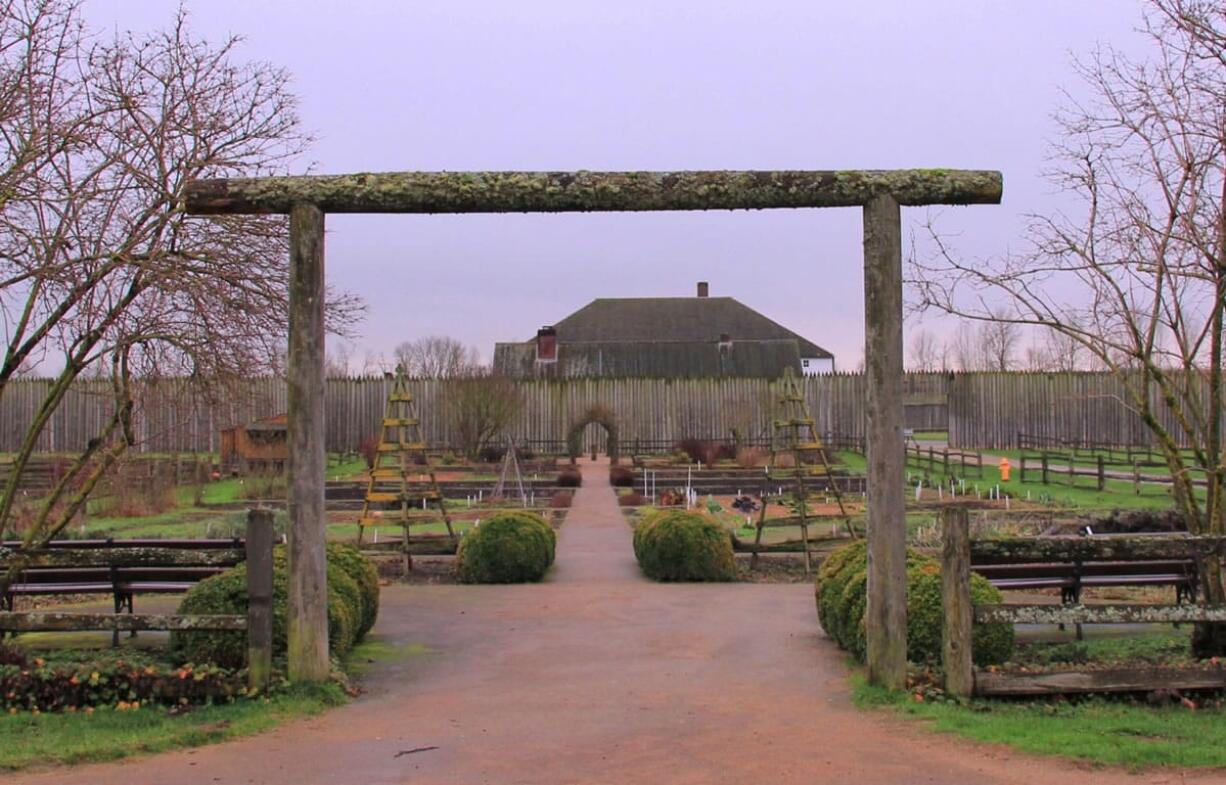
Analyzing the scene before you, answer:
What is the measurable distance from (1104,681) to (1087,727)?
0.65m

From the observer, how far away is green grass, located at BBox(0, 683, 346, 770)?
5793 millimetres

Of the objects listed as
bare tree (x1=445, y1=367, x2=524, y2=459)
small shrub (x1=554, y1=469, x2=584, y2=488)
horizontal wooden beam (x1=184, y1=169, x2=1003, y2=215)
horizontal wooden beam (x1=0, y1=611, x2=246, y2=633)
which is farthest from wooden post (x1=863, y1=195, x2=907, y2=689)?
bare tree (x1=445, y1=367, x2=524, y2=459)

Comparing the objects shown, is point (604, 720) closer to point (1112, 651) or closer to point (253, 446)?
point (1112, 651)

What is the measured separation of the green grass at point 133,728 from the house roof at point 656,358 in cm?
4698

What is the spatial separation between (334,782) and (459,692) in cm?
225

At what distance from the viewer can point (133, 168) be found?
7.70 metres

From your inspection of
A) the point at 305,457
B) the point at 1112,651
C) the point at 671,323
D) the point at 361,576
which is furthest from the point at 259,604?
the point at 671,323

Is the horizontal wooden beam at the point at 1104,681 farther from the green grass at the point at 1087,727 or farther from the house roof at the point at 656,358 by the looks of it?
the house roof at the point at 656,358

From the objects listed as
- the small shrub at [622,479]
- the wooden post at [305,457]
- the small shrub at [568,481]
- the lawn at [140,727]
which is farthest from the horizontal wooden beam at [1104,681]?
the small shrub at [568,481]

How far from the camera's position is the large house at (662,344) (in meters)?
54.7

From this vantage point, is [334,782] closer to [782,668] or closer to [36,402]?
[782,668]

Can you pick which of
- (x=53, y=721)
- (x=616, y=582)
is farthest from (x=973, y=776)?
(x=616, y=582)

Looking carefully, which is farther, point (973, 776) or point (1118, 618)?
point (1118, 618)

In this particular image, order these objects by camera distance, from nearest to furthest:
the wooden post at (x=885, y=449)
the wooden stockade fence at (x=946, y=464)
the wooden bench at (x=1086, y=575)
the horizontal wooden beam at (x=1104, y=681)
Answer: the horizontal wooden beam at (x=1104, y=681), the wooden post at (x=885, y=449), the wooden bench at (x=1086, y=575), the wooden stockade fence at (x=946, y=464)
